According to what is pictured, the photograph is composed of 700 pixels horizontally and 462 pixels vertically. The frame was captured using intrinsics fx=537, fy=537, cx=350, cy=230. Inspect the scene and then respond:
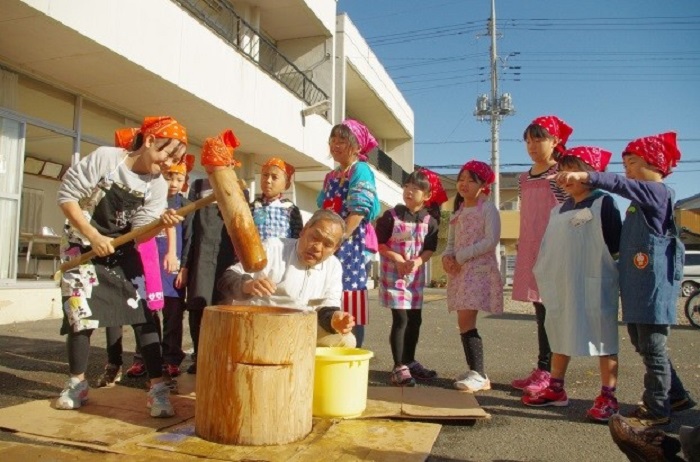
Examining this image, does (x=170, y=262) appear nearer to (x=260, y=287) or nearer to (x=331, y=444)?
(x=260, y=287)

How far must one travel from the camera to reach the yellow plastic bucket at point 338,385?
2670mm

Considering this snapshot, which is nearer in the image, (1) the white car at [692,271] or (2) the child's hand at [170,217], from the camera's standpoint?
(2) the child's hand at [170,217]

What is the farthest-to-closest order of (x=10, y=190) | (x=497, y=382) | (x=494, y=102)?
(x=494, y=102), (x=10, y=190), (x=497, y=382)

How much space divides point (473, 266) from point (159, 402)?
2.26 meters

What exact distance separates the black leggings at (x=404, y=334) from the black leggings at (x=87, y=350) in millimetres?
1669

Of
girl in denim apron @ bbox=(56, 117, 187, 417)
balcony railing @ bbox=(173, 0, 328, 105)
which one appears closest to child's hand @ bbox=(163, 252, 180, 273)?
girl in denim apron @ bbox=(56, 117, 187, 417)

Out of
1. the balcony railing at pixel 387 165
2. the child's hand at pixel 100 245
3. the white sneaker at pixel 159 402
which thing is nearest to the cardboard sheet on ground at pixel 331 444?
the white sneaker at pixel 159 402

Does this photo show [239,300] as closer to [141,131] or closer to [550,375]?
[141,131]

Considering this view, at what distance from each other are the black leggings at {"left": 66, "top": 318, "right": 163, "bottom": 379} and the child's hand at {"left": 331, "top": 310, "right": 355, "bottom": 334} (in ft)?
3.15

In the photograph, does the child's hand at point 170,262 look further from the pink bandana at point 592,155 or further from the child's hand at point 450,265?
the pink bandana at point 592,155

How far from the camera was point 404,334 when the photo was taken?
3979 millimetres

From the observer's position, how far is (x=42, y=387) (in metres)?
3.39

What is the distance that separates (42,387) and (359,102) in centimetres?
1723

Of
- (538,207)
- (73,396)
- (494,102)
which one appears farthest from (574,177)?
(494,102)
